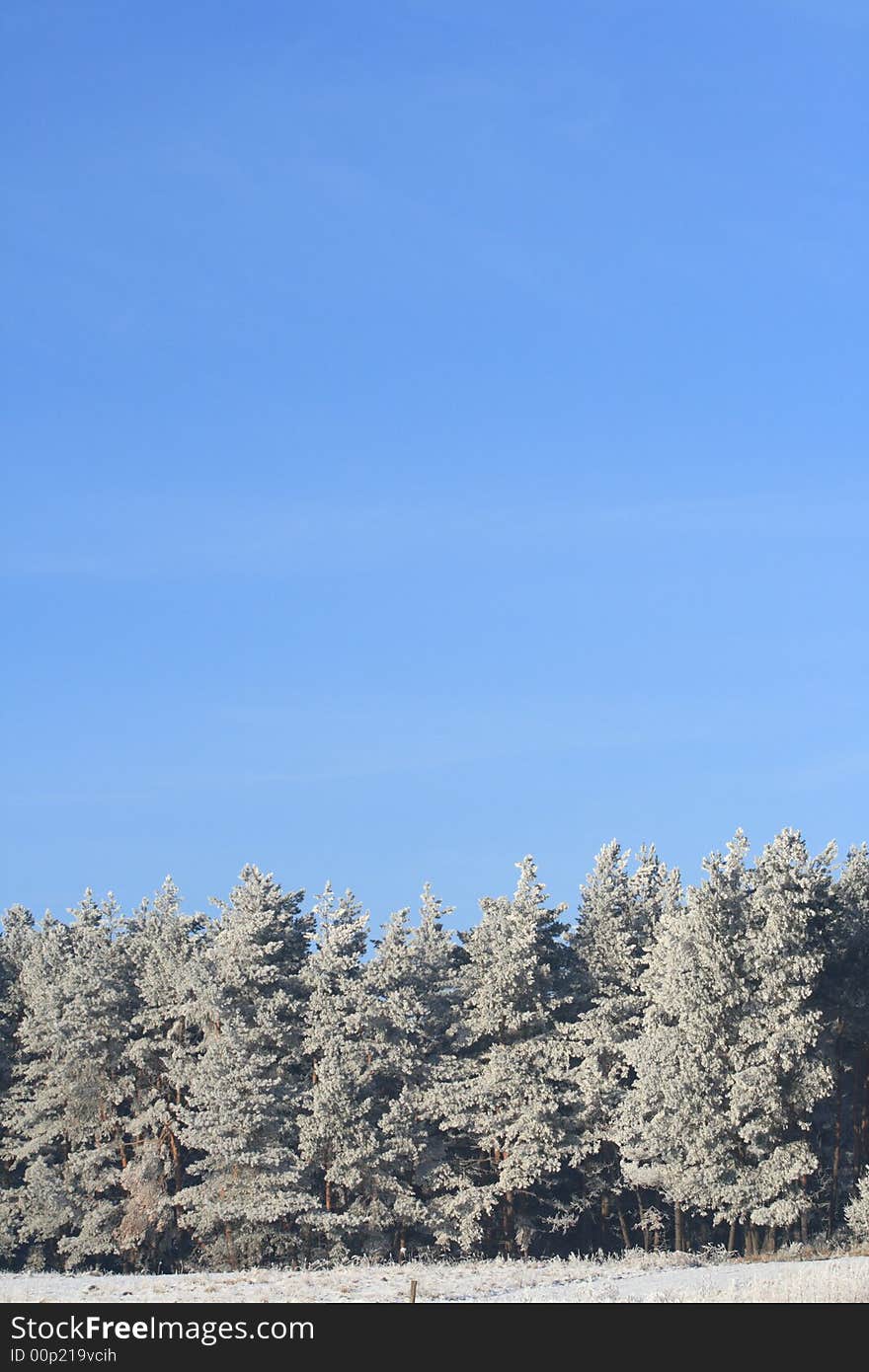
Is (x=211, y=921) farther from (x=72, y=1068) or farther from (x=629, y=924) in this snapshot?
(x=629, y=924)

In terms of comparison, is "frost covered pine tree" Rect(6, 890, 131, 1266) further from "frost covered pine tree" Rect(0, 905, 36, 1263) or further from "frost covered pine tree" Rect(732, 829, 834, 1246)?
"frost covered pine tree" Rect(732, 829, 834, 1246)

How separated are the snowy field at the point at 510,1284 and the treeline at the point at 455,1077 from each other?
8.05 meters

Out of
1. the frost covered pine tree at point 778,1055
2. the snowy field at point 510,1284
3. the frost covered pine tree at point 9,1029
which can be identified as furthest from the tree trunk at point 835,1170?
the frost covered pine tree at point 9,1029

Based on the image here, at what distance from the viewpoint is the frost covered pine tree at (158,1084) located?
229 feet

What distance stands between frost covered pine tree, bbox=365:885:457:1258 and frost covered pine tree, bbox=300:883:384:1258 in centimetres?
60

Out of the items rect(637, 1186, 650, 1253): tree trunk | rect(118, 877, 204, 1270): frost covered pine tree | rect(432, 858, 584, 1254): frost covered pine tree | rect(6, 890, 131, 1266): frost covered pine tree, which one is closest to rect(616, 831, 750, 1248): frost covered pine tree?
rect(432, 858, 584, 1254): frost covered pine tree

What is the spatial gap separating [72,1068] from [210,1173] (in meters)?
9.89

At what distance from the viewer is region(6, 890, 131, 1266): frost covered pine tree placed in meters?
71.2

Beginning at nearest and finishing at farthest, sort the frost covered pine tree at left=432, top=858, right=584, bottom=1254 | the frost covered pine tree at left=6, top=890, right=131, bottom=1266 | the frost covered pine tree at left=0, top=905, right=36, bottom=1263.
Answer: the frost covered pine tree at left=432, top=858, right=584, bottom=1254 → the frost covered pine tree at left=6, top=890, right=131, bottom=1266 → the frost covered pine tree at left=0, top=905, right=36, bottom=1263

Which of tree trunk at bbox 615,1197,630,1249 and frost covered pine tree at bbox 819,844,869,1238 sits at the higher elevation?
frost covered pine tree at bbox 819,844,869,1238

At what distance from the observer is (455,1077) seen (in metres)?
70.4

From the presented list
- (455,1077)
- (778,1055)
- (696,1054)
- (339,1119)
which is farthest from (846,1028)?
(339,1119)

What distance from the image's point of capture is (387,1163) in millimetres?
67500
